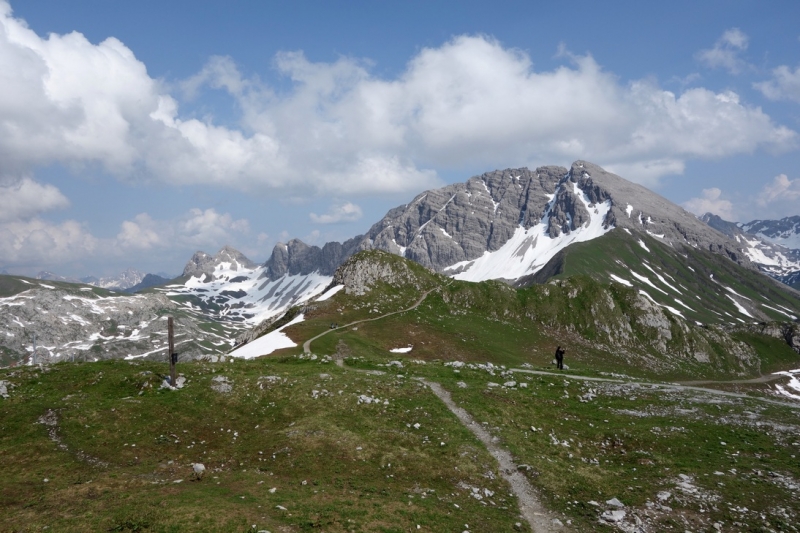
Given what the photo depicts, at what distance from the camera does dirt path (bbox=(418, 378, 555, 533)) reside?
70.1 ft

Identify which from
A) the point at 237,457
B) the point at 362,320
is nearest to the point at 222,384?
the point at 237,457

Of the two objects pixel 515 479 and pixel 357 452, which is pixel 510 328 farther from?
pixel 357 452

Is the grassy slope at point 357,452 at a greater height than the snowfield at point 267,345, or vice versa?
the snowfield at point 267,345

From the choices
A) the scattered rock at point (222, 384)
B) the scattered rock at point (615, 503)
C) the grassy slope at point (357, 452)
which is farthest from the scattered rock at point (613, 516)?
the scattered rock at point (222, 384)

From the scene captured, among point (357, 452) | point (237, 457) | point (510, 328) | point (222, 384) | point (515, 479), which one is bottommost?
point (515, 479)

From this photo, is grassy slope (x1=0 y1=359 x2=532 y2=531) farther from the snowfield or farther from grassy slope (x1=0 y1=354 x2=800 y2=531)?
the snowfield

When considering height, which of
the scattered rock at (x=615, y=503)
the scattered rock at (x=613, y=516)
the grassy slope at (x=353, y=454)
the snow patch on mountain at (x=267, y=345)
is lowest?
the scattered rock at (x=613, y=516)

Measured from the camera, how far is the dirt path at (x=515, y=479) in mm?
21359

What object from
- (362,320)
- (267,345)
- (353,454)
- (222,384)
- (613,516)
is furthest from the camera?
(362,320)

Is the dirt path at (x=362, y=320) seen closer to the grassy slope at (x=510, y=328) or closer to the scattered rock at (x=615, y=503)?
the grassy slope at (x=510, y=328)

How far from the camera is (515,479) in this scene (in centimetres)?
2530

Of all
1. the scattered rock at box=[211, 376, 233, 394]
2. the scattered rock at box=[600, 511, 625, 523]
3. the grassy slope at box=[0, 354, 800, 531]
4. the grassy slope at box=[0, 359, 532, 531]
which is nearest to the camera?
the grassy slope at box=[0, 359, 532, 531]

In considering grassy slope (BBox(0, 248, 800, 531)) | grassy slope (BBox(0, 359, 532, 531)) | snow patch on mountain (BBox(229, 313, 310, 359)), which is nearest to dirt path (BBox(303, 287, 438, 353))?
snow patch on mountain (BBox(229, 313, 310, 359))

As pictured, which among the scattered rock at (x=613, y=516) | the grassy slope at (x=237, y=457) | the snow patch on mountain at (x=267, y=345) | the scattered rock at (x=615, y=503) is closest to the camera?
the grassy slope at (x=237, y=457)
